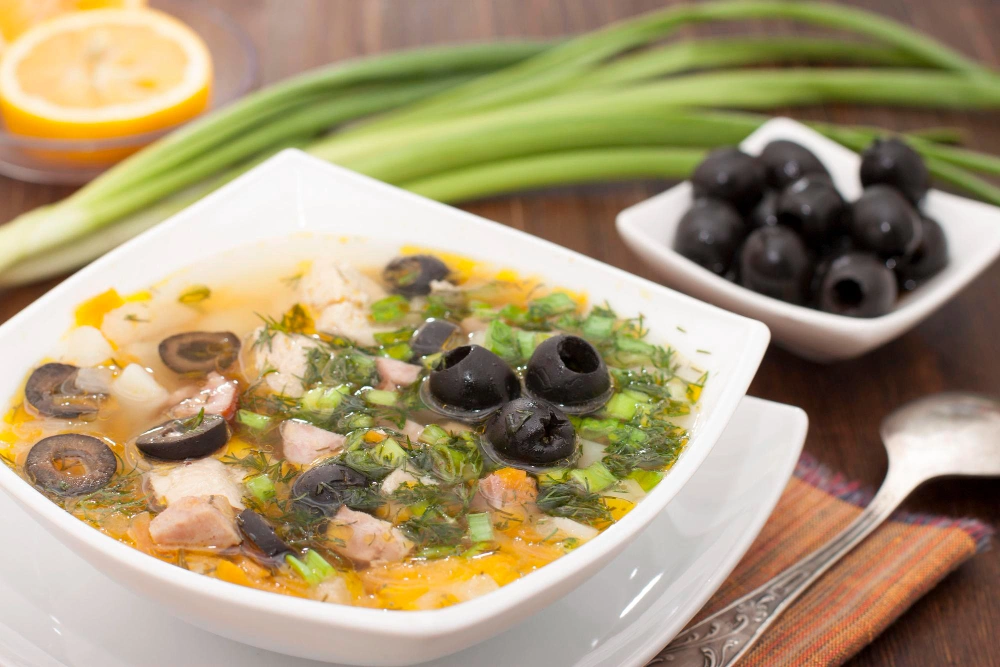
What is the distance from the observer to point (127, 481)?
1891 millimetres

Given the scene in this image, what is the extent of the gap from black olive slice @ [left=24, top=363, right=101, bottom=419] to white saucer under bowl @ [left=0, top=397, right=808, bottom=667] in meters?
0.21

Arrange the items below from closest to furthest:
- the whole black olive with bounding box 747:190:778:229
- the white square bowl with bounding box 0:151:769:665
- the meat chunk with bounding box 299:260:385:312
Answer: the white square bowl with bounding box 0:151:769:665
the meat chunk with bounding box 299:260:385:312
the whole black olive with bounding box 747:190:778:229

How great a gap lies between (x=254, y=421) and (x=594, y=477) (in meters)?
0.71

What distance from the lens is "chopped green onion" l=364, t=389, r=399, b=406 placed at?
208 cm

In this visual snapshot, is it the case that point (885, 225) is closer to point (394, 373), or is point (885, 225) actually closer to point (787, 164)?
point (787, 164)

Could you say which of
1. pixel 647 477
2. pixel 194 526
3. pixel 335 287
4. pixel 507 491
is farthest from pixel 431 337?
pixel 194 526

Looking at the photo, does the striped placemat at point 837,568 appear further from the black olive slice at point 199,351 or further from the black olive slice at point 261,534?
the black olive slice at point 199,351

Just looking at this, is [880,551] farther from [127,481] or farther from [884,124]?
[884,124]

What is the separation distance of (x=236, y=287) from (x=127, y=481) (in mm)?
694

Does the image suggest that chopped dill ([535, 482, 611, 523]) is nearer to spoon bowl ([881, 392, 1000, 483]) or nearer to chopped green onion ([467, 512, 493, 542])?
chopped green onion ([467, 512, 493, 542])

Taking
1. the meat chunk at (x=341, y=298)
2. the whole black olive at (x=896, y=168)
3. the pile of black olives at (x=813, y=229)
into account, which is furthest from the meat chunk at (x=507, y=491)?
the whole black olive at (x=896, y=168)

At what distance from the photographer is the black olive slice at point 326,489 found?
1.82m

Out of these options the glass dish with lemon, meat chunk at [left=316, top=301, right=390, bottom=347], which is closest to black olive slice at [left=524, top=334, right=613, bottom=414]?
meat chunk at [left=316, top=301, right=390, bottom=347]

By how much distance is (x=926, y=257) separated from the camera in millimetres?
2939
